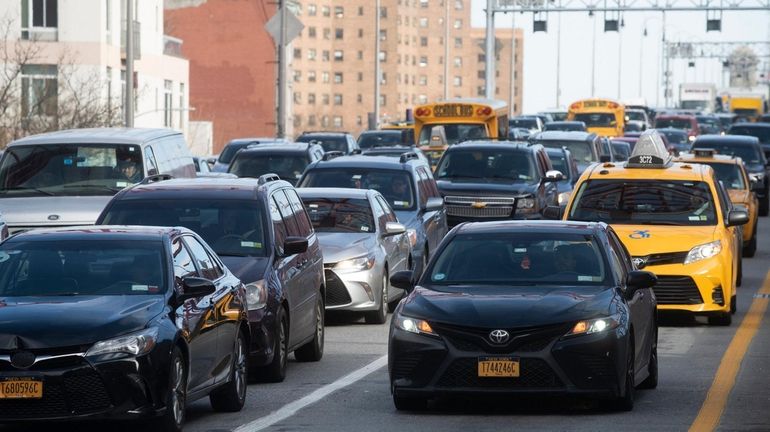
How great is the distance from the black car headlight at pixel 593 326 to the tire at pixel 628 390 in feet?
0.92

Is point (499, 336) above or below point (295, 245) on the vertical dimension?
below

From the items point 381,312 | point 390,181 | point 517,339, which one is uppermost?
point 390,181

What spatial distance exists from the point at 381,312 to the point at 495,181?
12.1 meters

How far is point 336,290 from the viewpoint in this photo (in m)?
19.1

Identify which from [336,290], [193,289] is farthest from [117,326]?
[336,290]

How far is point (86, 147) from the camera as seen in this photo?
21.9 m

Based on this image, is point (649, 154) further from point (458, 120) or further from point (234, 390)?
point (458, 120)

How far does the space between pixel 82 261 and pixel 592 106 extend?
59905 mm

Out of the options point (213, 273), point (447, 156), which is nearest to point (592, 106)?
point (447, 156)

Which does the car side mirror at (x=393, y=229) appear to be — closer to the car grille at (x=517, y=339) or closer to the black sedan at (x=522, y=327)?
the black sedan at (x=522, y=327)

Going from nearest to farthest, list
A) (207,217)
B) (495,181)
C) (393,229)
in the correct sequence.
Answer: (207,217) → (393,229) → (495,181)

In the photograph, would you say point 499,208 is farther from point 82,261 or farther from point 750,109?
point 750,109

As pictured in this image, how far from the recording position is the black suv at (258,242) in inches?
543

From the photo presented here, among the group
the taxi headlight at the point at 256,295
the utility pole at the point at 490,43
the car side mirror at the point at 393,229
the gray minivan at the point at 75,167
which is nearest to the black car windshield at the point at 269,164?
the gray minivan at the point at 75,167
